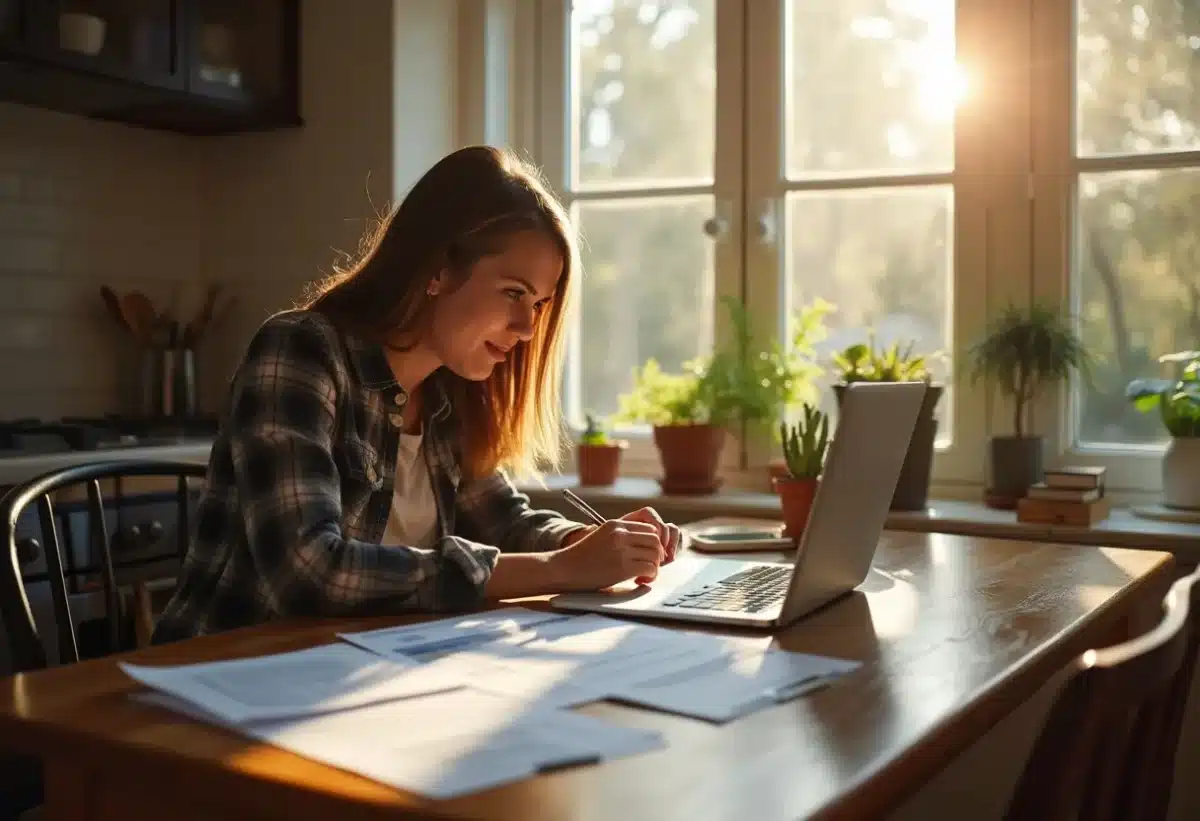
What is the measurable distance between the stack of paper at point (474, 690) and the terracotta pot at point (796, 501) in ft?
2.33

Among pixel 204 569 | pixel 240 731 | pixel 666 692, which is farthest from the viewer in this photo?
pixel 204 569

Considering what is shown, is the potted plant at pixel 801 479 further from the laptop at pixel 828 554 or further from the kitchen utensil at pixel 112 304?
the kitchen utensil at pixel 112 304

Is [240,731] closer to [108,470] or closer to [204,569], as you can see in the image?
[204,569]

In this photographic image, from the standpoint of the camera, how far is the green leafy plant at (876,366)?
103 inches

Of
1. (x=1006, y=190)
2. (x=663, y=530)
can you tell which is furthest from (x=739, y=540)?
(x=1006, y=190)

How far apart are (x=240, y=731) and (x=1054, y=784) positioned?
21.1 inches

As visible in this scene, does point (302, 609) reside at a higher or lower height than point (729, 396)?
lower

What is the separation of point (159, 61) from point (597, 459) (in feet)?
4.09

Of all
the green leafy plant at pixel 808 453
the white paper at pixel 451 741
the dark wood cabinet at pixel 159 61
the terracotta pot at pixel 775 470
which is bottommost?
the white paper at pixel 451 741

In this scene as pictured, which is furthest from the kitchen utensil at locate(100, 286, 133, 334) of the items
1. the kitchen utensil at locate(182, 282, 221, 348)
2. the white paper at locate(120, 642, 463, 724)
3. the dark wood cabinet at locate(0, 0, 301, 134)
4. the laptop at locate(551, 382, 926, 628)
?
the white paper at locate(120, 642, 463, 724)

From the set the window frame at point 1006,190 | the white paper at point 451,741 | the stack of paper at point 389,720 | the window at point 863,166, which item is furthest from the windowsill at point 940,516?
the white paper at point 451,741

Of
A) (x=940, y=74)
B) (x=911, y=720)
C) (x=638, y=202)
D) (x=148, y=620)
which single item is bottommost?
(x=148, y=620)

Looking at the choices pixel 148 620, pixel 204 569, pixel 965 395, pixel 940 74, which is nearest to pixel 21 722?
pixel 204 569

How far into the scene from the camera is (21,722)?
3.17ft
